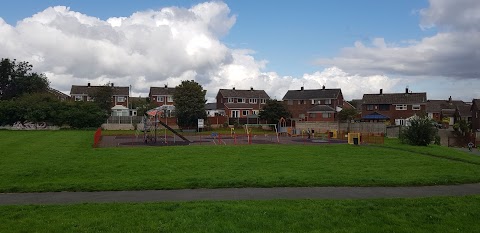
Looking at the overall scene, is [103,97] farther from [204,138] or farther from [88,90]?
[204,138]

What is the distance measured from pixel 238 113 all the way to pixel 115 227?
79.1 meters

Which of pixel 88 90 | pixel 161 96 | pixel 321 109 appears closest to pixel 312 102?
pixel 321 109

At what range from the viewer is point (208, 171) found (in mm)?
16609

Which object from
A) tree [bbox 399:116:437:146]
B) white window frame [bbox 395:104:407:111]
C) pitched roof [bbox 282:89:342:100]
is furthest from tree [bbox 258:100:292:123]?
tree [bbox 399:116:437:146]

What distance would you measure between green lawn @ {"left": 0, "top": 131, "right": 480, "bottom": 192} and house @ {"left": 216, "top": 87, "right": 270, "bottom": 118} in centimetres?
6420

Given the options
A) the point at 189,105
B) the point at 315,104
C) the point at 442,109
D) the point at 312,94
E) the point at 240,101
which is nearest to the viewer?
the point at 189,105

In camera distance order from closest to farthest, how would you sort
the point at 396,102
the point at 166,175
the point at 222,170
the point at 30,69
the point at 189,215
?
the point at 189,215, the point at 166,175, the point at 222,170, the point at 396,102, the point at 30,69

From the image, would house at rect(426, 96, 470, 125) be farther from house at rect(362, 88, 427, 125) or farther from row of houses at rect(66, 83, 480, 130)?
house at rect(362, 88, 427, 125)

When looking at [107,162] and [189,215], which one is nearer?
[189,215]

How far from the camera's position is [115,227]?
8.59m

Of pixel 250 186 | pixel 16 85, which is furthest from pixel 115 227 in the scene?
pixel 16 85

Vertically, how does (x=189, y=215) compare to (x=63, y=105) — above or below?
below

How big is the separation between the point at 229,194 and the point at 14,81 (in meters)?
83.6

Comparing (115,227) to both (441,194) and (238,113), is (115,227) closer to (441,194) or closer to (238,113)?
(441,194)
